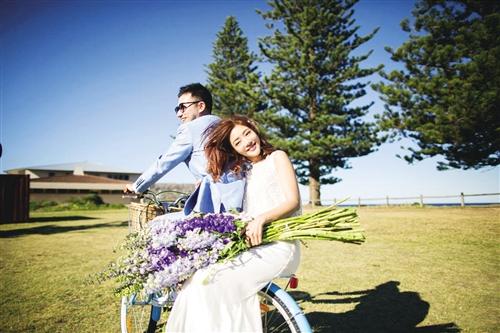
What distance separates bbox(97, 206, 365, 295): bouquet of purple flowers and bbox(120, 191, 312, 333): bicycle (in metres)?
0.17

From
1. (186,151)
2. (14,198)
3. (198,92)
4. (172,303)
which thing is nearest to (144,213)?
(186,151)

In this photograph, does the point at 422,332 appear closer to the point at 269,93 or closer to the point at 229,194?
the point at 229,194

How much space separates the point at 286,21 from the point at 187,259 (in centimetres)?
2592

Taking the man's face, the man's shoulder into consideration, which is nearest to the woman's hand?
the man's shoulder

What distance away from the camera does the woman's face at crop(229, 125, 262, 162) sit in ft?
7.61

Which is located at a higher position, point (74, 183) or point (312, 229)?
point (74, 183)

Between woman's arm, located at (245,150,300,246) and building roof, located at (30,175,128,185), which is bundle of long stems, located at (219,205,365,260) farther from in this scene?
building roof, located at (30,175,128,185)

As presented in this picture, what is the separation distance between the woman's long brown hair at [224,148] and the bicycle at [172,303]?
0.60 m

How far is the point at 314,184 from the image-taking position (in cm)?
2452

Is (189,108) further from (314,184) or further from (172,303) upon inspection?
(314,184)

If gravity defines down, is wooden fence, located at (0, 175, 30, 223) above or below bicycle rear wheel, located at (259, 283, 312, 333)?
above

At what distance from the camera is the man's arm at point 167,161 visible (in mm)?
2497

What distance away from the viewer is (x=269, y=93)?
2367cm

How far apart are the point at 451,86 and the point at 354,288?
A: 58.0 feet
